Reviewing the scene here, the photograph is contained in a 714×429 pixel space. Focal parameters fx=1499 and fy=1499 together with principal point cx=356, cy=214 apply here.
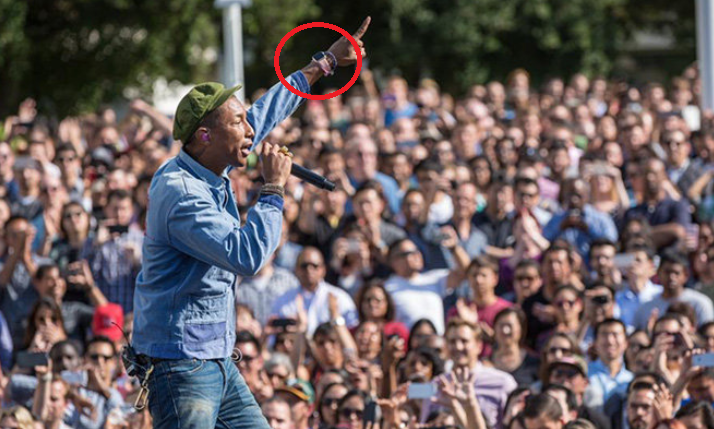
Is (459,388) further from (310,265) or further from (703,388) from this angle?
(310,265)

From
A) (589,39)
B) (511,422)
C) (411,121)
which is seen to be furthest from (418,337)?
(589,39)

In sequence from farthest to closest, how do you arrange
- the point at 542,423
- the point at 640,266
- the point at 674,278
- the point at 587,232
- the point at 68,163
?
the point at 68,163 < the point at 587,232 < the point at 640,266 < the point at 674,278 < the point at 542,423

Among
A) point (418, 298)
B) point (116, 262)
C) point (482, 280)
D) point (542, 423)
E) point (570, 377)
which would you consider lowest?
point (542, 423)

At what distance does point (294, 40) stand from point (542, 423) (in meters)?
20.4

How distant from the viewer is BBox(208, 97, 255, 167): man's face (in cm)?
530

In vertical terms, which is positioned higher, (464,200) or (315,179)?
(315,179)

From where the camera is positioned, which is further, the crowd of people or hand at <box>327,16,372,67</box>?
the crowd of people

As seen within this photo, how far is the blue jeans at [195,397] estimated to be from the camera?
17.0 ft

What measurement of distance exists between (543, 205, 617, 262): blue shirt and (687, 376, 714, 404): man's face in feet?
8.42

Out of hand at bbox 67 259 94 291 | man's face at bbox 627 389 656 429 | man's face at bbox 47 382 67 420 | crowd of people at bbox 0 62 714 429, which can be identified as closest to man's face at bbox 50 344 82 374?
crowd of people at bbox 0 62 714 429

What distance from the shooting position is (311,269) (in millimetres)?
10352

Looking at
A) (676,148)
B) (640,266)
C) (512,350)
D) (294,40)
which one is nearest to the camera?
(512,350)

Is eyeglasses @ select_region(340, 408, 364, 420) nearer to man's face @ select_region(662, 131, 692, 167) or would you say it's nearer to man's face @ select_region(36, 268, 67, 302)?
man's face @ select_region(36, 268, 67, 302)

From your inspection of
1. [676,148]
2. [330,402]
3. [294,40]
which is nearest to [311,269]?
[330,402]
